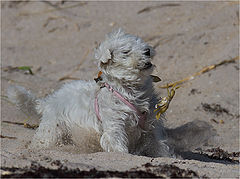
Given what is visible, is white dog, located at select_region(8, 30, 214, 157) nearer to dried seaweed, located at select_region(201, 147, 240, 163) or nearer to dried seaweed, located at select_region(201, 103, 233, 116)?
dried seaweed, located at select_region(201, 147, 240, 163)

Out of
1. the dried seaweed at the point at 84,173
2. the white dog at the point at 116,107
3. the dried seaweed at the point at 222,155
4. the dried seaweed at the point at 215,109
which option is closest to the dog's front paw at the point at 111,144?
the white dog at the point at 116,107

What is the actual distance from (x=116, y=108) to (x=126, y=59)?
1.81 ft

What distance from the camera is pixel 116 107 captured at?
452 centimetres

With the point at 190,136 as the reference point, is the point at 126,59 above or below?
above

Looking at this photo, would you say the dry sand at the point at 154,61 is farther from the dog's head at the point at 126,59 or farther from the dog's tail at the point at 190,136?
the dog's head at the point at 126,59

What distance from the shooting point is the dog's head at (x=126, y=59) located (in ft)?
14.4

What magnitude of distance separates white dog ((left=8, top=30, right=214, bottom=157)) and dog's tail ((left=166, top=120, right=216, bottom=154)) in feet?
2.73

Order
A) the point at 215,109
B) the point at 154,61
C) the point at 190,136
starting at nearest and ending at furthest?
the point at 190,136 < the point at 215,109 < the point at 154,61

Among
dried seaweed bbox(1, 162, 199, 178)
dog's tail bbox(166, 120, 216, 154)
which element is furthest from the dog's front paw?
dog's tail bbox(166, 120, 216, 154)

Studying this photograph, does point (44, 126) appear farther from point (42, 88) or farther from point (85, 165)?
point (42, 88)

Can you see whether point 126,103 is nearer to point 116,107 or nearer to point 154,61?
point 116,107

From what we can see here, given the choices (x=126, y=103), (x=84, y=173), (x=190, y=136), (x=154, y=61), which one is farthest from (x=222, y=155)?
(x=154, y=61)

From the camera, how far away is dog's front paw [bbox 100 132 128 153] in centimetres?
435

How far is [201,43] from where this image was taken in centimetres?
968
